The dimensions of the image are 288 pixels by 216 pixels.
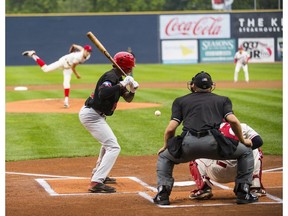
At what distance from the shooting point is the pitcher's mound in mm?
19703

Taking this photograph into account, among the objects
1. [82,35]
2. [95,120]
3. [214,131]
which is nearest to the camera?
[214,131]

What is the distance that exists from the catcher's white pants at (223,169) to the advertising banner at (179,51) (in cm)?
3804

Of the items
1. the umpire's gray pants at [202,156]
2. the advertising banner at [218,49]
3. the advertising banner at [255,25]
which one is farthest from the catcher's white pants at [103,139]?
the advertising banner at [255,25]

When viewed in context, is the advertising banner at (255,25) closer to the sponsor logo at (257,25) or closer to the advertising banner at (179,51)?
the sponsor logo at (257,25)

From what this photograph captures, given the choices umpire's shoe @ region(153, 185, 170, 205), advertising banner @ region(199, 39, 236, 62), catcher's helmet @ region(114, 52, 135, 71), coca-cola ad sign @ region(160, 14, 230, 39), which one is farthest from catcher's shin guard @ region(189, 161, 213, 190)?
advertising banner @ region(199, 39, 236, 62)

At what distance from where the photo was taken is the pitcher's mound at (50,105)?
19.7m

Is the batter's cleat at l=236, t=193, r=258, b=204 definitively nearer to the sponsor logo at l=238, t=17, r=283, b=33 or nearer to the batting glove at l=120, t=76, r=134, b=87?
the batting glove at l=120, t=76, r=134, b=87

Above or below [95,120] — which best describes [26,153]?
below

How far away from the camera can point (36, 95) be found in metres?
24.9

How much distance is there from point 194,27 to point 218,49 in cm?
218

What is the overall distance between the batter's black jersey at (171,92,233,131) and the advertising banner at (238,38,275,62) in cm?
3955
